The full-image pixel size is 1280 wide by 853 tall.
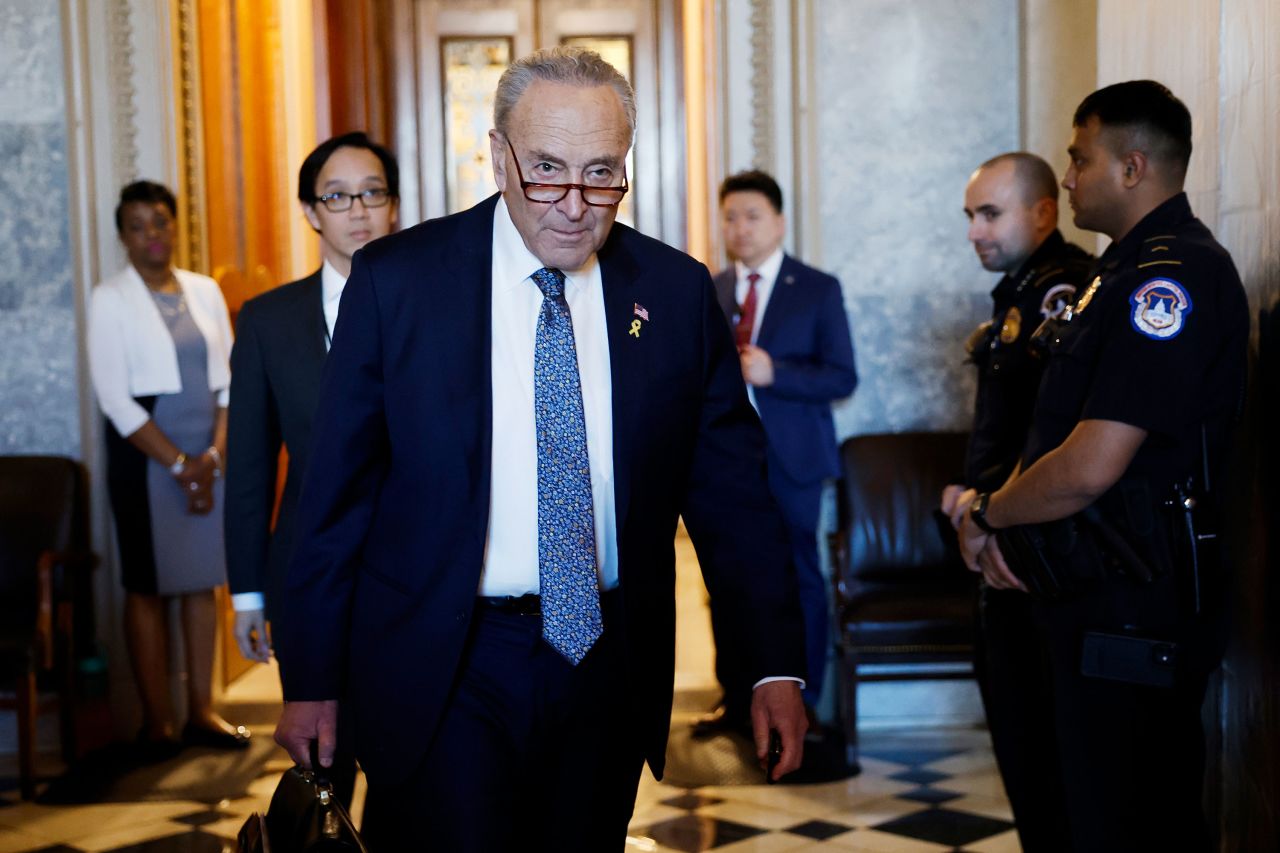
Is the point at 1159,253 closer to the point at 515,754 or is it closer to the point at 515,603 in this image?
the point at 515,603

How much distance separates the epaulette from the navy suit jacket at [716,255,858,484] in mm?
2518

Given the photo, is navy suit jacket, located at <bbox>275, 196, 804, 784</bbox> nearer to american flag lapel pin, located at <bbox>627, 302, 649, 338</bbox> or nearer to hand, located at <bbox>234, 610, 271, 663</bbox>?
american flag lapel pin, located at <bbox>627, 302, 649, 338</bbox>

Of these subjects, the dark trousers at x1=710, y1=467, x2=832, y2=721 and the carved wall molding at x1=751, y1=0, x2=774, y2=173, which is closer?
the dark trousers at x1=710, y1=467, x2=832, y2=721

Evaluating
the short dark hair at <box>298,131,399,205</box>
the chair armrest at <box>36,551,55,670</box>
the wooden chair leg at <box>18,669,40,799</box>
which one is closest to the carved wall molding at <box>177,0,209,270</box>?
the chair armrest at <box>36,551,55,670</box>

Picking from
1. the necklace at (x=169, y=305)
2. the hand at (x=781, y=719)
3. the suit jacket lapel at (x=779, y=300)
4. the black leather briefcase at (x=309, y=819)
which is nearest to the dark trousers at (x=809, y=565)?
the suit jacket lapel at (x=779, y=300)

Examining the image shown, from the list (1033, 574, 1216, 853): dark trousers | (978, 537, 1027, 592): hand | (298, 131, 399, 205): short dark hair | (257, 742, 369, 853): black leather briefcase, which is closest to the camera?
(257, 742, 369, 853): black leather briefcase

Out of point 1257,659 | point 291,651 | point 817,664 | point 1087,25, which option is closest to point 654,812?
point 817,664

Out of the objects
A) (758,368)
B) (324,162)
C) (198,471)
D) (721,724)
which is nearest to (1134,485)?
(324,162)

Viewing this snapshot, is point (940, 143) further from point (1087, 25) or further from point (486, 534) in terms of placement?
point (486, 534)

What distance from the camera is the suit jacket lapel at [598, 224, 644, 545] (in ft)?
7.48

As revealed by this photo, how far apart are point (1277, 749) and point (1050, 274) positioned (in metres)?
1.16

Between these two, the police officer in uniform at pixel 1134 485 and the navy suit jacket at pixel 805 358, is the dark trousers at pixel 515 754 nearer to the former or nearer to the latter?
the police officer in uniform at pixel 1134 485

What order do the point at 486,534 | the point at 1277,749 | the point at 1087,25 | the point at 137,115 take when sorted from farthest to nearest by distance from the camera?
the point at 137,115, the point at 1087,25, the point at 1277,749, the point at 486,534

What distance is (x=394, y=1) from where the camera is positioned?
9.08m
